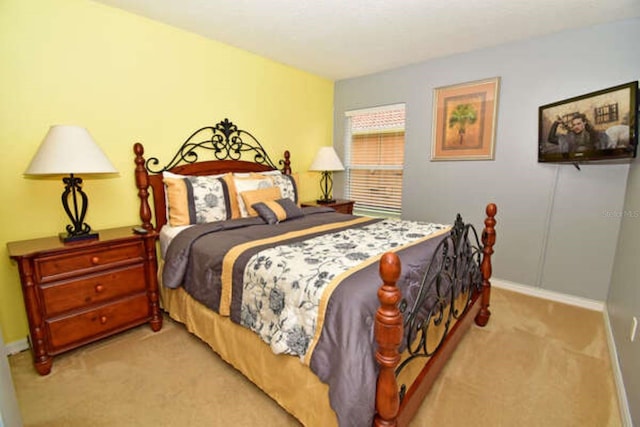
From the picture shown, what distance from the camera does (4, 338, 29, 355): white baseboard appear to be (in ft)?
6.66

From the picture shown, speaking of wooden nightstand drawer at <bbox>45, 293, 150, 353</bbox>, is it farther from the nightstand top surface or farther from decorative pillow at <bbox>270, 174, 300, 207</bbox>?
decorative pillow at <bbox>270, 174, 300, 207</bbox>

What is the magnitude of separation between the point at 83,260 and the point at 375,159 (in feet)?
10.7

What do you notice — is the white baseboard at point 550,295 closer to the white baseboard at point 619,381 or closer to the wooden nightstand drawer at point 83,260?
the white baseboard at point 619,381

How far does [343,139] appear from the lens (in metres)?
4.28

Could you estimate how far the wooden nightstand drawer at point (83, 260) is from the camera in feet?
5.86

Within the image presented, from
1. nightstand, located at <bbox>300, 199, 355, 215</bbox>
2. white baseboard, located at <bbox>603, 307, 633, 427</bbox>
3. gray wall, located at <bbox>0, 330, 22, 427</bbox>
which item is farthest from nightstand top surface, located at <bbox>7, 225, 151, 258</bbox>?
white baseboard, located at <bbox>603, 307, 633, 427</bbox>

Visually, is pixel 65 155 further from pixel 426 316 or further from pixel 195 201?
pixel 426 316

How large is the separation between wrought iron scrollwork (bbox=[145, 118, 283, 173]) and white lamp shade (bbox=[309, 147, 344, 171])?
0.56 meters

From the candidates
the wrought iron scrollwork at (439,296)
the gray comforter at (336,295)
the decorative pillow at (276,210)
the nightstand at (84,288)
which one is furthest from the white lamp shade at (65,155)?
the wrought iron scrollwork at (439,296)

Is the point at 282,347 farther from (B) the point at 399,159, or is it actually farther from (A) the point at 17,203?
(B) the point at 399,159

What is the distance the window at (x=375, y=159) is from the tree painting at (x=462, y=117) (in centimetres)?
63

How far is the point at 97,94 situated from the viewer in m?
2.24

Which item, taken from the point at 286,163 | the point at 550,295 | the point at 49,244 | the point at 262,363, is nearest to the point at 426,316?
the point at 262,363

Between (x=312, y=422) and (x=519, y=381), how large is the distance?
130 cm
